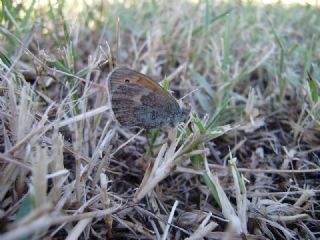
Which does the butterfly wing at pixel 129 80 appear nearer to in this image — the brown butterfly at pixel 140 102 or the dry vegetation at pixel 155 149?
the brown butterfly at pixel 140 102

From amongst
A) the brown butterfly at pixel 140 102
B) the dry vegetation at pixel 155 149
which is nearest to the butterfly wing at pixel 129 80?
the brown butterfly at pixel 140 102

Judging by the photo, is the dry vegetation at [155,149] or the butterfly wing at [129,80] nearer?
the dry vegetation at [155,149]

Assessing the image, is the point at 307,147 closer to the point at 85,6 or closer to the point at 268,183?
the point at 268,183

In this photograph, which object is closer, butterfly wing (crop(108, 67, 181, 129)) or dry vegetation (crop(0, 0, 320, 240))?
dry vegetation (crop(0, 0, 320, 240))

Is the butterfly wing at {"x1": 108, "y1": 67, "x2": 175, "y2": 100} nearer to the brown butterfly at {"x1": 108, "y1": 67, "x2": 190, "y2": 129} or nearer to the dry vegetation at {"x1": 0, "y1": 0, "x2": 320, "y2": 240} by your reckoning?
the brown butterfly at {"x1": 108, "y1": 67, "x2": 190, "y2": 129}

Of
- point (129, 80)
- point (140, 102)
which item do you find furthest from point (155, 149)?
point (129, 80)

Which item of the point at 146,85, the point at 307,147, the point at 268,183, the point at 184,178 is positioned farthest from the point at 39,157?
the point at 307,147

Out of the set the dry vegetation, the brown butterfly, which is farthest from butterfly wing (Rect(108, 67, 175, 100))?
the dry vegetation
